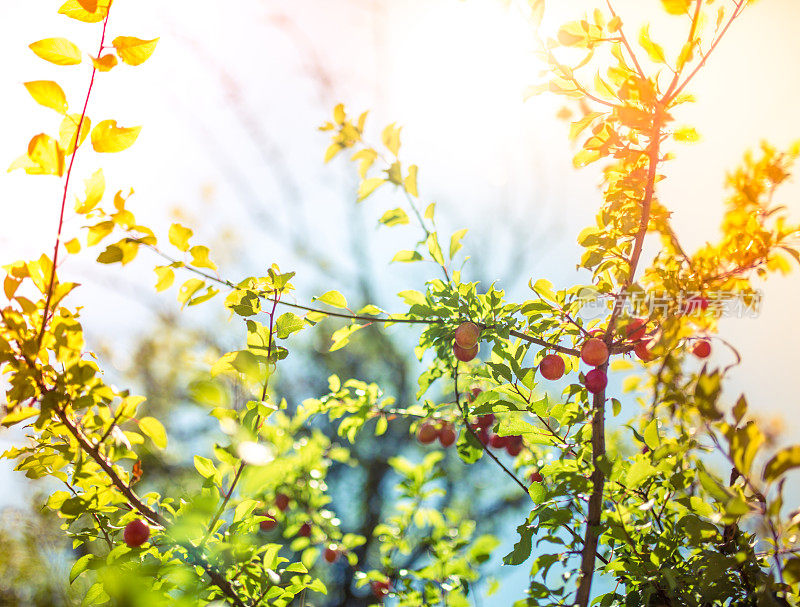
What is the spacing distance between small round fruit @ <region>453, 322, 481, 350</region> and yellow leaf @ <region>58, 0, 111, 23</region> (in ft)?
1.86

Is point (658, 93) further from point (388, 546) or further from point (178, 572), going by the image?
point (388, 546)

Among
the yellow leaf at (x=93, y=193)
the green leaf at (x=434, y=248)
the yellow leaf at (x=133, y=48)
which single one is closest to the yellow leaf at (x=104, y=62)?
the yellow leaf at (x=133, y=48)

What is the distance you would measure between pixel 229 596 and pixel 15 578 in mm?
2935

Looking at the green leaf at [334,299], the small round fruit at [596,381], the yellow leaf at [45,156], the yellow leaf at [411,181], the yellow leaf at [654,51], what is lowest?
the yellow leaf at [45,156]

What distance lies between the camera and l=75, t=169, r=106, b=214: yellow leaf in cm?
55

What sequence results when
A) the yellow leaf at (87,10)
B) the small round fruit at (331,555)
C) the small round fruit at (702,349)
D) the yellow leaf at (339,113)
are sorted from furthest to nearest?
the small round fruit at (331,555) → the small round fruit at (702,349) → the yellow leaf at (339,113) → the yellow leaf at (87,10)

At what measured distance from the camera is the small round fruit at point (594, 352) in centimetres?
74

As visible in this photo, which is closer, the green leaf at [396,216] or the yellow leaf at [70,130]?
the yellow leaf at [70,130]

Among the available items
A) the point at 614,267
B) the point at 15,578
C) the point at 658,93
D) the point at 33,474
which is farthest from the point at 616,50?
the point at 15,578

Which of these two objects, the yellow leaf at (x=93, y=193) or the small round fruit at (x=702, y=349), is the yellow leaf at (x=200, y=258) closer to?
the yellow leaf at (x=93, y=193)

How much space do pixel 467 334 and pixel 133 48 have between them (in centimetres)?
54

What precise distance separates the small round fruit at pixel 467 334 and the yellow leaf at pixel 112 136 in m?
0.49

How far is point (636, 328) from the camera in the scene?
72cm

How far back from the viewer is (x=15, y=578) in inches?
104
